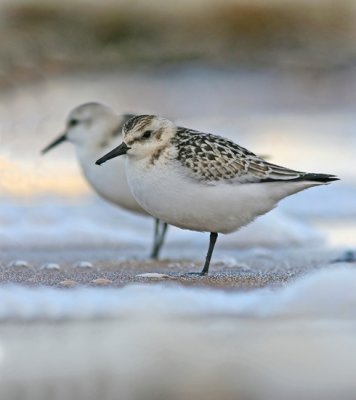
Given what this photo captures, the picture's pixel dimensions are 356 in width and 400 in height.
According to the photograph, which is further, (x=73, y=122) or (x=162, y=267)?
(x=73, y=122)

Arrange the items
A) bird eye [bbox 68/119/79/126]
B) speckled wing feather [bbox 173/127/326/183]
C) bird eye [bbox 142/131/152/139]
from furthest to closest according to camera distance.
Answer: bird eye [bbox 68/119/79/126] → bird eye [bbox 142/131/152/139] → speckled wing feather [bbox 173/127/326/183]

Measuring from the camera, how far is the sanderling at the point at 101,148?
6.89 meters

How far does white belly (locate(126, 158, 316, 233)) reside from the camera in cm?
518

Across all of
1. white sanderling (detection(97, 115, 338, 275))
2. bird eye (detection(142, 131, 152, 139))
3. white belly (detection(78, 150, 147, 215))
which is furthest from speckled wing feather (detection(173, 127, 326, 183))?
white belly (detection(78, 150, 147, 215))

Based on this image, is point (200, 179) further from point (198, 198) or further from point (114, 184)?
point (114, 184)

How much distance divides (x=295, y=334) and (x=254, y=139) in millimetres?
6321

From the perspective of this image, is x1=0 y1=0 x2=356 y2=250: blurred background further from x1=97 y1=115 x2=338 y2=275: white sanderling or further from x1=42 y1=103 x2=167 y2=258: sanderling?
x1=97 y1=115 x2=338 y2=275: white sanderling

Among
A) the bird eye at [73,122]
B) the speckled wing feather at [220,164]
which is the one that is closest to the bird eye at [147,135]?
the speckled wing feather at [220,164]

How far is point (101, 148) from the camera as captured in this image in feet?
24.1

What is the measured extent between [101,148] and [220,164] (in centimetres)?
218

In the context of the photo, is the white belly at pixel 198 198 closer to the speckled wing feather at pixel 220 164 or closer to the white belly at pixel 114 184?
the speckled wing feather at pixel 220 164

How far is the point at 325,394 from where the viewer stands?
3.53 metres

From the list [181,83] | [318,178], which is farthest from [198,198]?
[181,83]

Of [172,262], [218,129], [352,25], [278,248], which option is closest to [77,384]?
[172,262]
